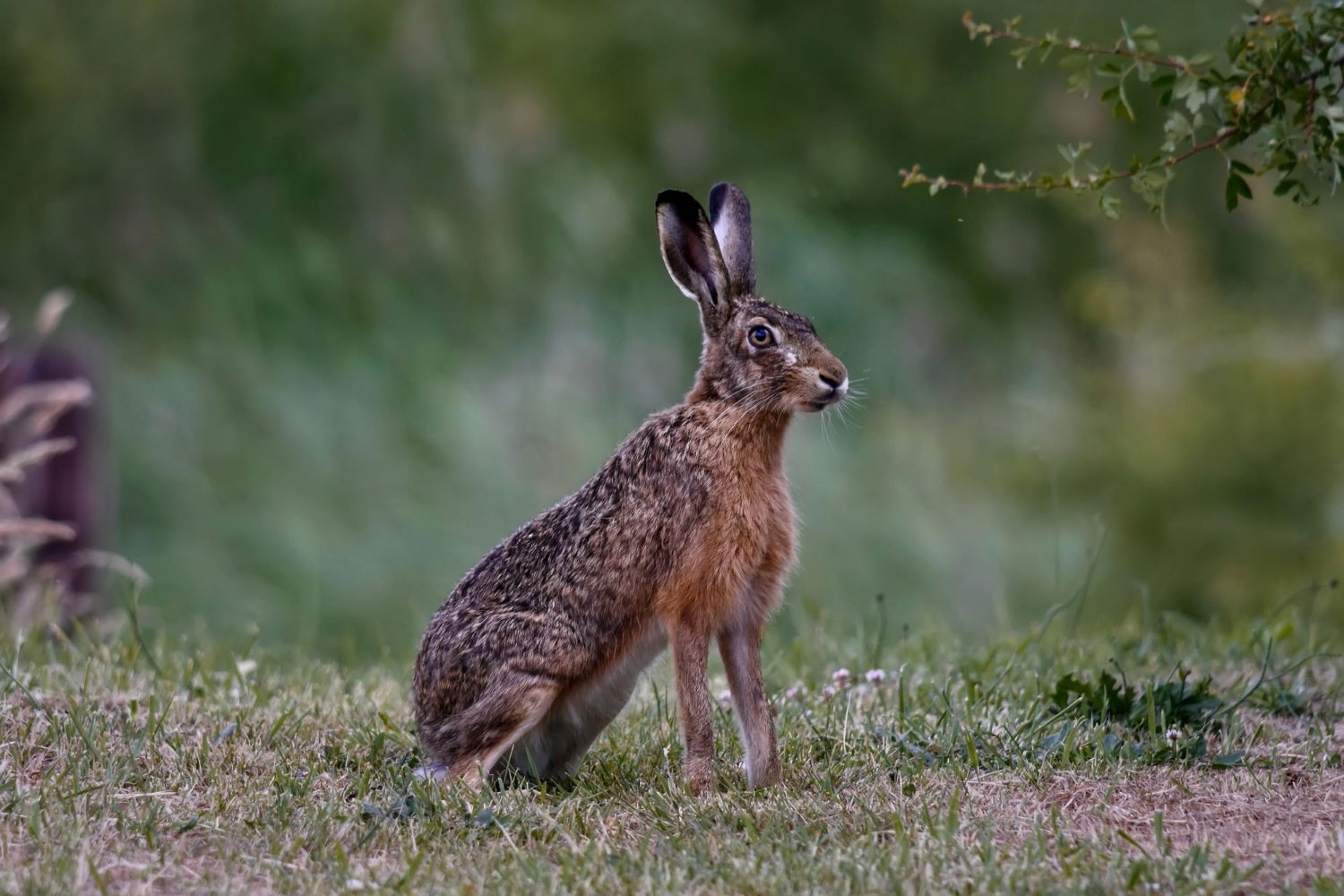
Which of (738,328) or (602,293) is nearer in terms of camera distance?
(738,328)

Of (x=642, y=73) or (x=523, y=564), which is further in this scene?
(x=642, y=73)

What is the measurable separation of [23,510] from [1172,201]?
11841 mm

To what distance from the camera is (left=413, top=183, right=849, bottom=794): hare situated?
16.8ft

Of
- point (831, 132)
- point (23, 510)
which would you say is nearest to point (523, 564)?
point (23, 510)

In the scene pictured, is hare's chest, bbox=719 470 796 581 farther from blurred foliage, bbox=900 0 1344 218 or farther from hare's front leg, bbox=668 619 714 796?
blurred foliage, bbox=900 0 1344 218

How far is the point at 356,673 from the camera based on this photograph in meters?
7.01

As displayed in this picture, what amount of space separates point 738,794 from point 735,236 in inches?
74.0

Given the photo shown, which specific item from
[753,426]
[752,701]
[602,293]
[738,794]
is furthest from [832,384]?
[602,293]

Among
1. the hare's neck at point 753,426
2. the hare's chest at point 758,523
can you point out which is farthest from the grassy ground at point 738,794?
the hare's neck at point 753,426

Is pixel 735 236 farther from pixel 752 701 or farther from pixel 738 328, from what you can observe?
pixel 752 701

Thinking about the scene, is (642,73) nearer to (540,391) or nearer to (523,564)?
(540,391)

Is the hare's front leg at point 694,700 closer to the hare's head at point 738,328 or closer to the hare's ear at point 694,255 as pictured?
the hare's head at point 738,328

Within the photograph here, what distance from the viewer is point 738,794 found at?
4871 millimetres

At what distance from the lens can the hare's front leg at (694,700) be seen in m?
5.04
